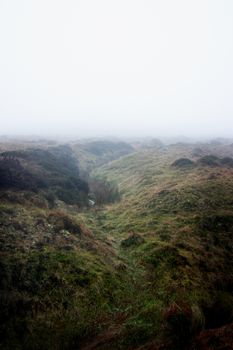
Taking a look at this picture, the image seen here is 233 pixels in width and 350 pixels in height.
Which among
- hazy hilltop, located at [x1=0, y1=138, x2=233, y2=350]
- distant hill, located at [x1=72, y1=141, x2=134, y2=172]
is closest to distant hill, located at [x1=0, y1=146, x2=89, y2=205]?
hazy hilltop, located at [x1=0, y1=138, x2=233, y2=350]

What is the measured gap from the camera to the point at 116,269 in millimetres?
15539

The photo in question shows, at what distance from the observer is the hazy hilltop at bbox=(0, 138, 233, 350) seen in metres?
9.93

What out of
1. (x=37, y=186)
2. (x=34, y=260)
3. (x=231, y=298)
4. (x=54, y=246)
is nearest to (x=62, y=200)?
(x=37, y=186)

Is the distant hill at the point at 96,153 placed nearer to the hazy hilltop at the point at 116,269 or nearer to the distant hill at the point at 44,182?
the distant hill at the point at 44,182

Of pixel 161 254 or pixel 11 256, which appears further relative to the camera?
pixel 161 254

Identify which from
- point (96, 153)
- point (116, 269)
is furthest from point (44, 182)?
point (96, 153)

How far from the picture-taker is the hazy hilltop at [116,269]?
9.93 m

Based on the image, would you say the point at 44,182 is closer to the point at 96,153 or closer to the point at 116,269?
the point at 116,269

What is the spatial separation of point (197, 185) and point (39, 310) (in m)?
22.8

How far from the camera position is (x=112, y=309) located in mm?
12203

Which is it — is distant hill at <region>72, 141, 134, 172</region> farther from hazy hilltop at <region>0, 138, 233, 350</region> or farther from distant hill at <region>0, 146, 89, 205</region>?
hazy hilltop at <region>0, 138, 233, 350</region>

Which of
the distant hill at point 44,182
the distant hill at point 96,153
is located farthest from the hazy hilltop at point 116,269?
the distant hill at point 96,153

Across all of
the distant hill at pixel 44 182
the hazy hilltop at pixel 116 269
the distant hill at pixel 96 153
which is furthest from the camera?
the distant hill at pixel 96 153

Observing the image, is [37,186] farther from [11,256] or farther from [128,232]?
[11,256]
